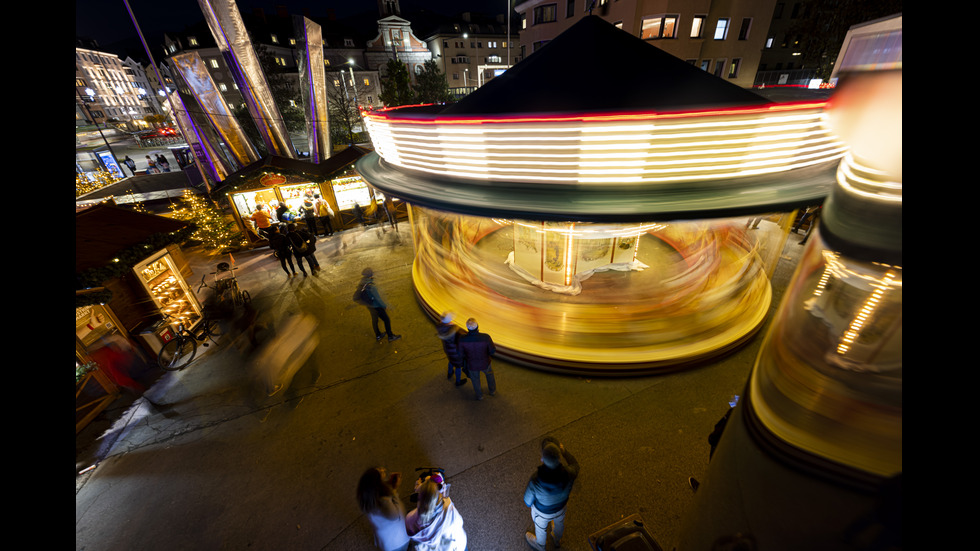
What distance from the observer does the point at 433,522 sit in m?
2.72

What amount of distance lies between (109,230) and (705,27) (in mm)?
26170

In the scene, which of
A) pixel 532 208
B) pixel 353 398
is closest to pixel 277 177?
pixel 353 398

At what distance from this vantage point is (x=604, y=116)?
→ 12.3ft

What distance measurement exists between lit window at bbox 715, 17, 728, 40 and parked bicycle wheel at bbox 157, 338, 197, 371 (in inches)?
1067

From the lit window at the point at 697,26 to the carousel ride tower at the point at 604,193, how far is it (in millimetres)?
16147

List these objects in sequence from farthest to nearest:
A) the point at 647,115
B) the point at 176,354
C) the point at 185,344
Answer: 1. the point at 185,344
2. the point at 176,354
3. the point at 647,115

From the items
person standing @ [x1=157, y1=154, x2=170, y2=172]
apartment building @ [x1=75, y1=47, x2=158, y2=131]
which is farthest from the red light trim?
apartment building @ [x1=75, y1=47, x2=158, y2=131]

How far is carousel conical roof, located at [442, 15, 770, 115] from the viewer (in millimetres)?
5020

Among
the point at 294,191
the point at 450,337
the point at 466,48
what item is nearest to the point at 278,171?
the point at 294,191

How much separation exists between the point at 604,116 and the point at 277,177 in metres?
11.2

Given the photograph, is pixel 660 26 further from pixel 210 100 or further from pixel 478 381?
pixel 478 381

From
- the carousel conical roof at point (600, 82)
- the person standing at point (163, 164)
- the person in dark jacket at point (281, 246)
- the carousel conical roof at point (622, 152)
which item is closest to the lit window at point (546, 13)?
the carousel conical roof at point (600, 82)

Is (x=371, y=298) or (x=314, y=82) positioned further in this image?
(x=314, y=82)
